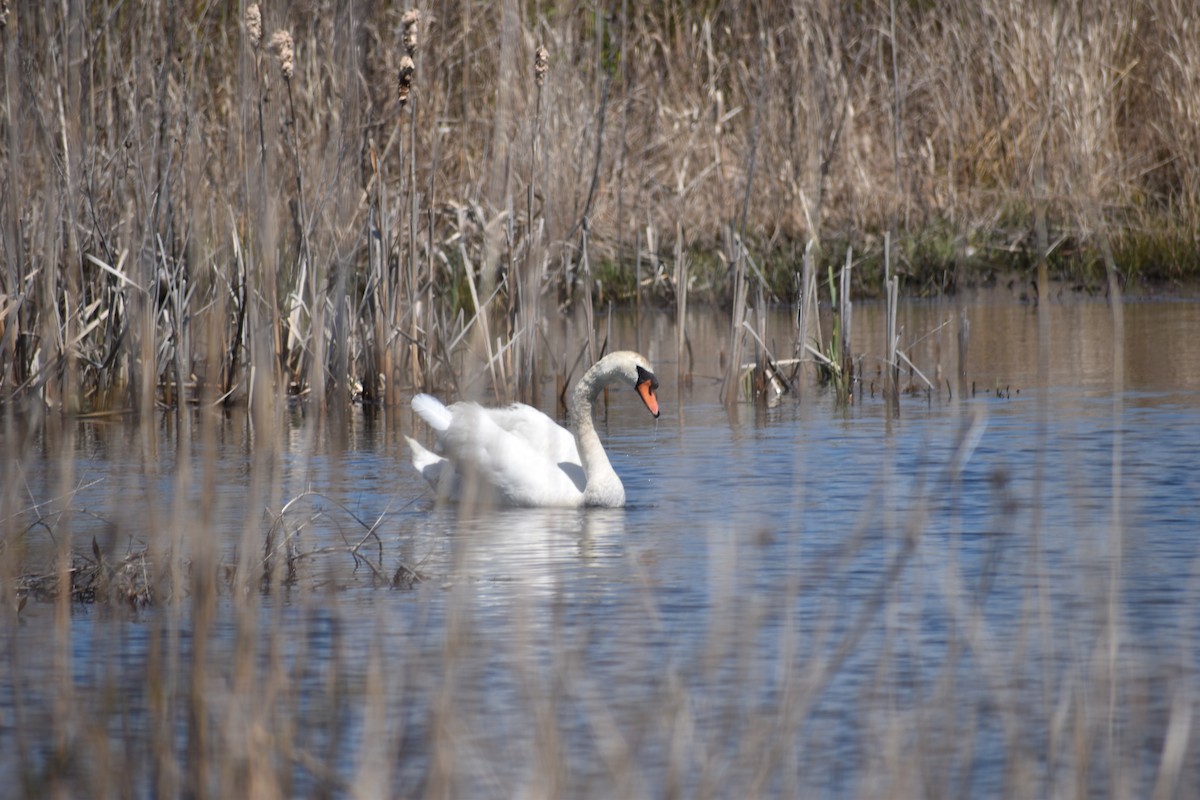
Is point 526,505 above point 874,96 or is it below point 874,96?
below

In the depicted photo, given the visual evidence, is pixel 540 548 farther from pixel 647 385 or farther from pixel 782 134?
pixel 782 134

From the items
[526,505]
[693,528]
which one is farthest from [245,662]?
[526,505]

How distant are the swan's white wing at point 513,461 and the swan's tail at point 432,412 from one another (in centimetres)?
7

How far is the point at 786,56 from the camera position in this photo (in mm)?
16188

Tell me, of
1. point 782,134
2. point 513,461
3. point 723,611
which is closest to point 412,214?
point 513,461

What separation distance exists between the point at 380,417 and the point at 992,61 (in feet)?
28.1

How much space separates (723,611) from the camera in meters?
3.58

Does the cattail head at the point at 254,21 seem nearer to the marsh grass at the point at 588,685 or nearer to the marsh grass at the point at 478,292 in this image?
the marsh grass at the point at 478,292

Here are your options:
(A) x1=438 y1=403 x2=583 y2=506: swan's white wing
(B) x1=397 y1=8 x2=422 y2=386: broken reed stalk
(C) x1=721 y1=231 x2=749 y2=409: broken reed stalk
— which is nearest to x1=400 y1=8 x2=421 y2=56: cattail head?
(B) x1=397 y1=8 x2=422 y2=386: broken reed stalk

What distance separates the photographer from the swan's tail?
26.0ft

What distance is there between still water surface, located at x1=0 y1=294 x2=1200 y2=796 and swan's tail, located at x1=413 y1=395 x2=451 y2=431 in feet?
1.04

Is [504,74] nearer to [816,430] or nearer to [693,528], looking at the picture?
[693,528]

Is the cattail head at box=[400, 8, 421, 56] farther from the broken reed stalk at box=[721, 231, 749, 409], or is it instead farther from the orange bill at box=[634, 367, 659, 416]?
the broken reed stalk at box=[721, 231, 749, 409]

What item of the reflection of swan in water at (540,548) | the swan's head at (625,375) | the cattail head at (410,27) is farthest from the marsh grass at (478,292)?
the swan's head at (625,375)
